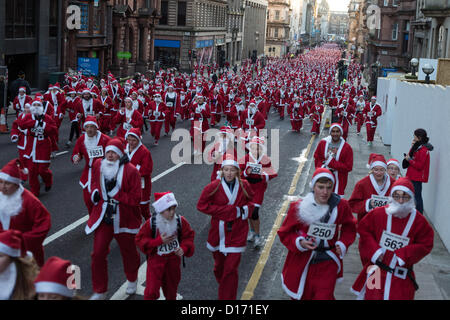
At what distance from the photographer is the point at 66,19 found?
39.7 m

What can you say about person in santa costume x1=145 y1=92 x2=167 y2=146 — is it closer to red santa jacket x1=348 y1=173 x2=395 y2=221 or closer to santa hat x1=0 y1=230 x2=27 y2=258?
red santa jacket x1=348 y1=173 x2=395 y2=221

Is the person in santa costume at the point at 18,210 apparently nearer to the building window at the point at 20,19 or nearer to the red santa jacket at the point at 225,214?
the red santa jacket at the point at 225,214

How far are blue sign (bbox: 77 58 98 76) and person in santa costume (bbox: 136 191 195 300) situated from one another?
34305mm

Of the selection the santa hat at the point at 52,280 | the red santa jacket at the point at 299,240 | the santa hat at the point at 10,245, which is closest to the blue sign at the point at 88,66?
the red santa jacket at the point at 299,240

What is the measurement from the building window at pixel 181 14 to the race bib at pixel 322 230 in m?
63.7

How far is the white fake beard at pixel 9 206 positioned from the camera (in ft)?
21.2

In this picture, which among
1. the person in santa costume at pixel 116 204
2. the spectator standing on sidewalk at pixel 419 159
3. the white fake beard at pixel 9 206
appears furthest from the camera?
the spectator standing on sidewalk at pixel 419 159

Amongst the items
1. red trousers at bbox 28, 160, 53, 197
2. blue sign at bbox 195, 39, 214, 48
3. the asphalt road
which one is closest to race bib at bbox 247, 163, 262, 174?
the asphalt road

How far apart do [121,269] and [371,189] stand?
11.2 feet

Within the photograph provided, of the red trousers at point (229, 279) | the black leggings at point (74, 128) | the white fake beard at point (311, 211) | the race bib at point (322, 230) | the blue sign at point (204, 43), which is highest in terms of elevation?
the blue sign at point (204, 43)

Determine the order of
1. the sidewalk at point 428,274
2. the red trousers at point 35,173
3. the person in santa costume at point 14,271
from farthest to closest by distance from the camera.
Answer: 1. the red trousers at point 35,173
2. the sidewalk at point 428,274
3. the person in santa costume at point 14,271

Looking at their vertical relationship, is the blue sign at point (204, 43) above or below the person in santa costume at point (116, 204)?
above

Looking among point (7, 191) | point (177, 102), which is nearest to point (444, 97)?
point (7, 191)
